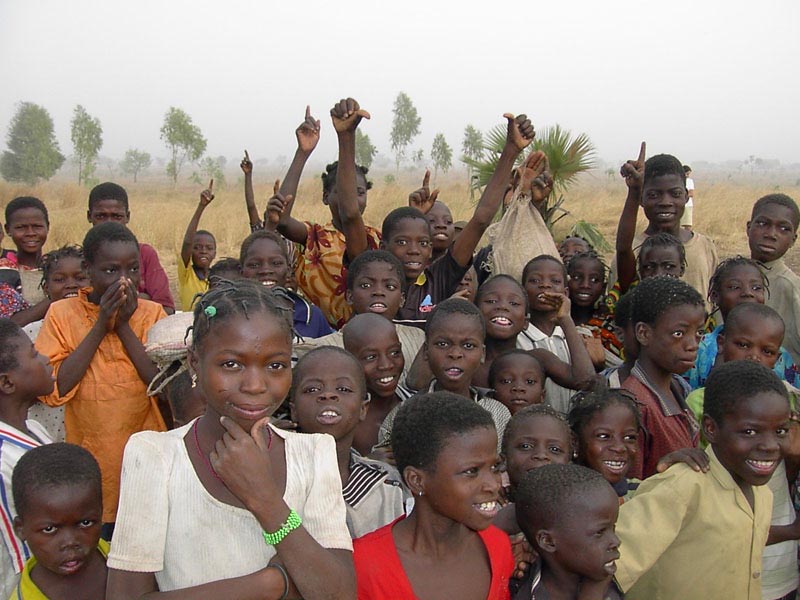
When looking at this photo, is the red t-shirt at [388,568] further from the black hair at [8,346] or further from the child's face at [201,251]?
the child's face at [201,251]

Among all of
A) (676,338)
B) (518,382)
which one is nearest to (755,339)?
(676,338)

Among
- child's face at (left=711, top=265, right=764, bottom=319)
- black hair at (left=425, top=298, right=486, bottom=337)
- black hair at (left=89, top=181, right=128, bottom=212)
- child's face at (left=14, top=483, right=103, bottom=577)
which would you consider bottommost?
child's face at (left=14, top=483, right=103, bottom=577)

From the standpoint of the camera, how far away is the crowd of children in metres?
1.55

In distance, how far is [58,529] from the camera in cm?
203

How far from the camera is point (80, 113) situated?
46688mm

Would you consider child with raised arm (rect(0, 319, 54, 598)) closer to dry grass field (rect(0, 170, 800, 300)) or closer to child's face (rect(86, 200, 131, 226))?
child's face (rect(86, 200, 131, 226))

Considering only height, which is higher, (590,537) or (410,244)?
(410,244)

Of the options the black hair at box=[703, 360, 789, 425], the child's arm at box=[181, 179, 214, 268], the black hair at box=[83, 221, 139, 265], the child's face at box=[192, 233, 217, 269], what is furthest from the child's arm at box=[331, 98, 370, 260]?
the child's face at box=[192, 233, 217, 269]

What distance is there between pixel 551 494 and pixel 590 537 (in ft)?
0.52

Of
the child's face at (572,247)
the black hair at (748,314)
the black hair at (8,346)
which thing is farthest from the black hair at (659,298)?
the black hair at (8,346)

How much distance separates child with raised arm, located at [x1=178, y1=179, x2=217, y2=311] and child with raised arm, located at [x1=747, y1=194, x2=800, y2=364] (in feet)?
12.2

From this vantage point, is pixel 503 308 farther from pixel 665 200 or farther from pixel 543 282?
pixel 665 200

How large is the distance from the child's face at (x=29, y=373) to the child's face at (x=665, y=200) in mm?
3088

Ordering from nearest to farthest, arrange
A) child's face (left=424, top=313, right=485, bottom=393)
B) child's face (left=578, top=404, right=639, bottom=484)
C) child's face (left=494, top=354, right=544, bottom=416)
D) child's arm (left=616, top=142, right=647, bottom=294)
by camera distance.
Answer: child's face (left=578, top=404, right=639, bottom=484)
child's face (left=424, top=313, right=485, bottom=393)
child's face (left=494, top=354, right=544, bottom=416)
child's arm (left=616, top=142, right=647, bottom=294)
